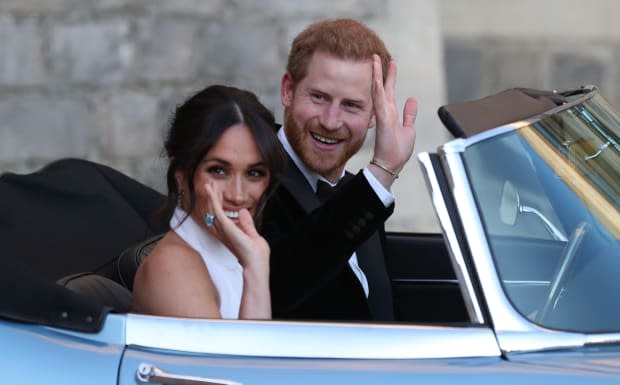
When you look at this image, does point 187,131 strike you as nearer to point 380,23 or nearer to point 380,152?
point 380,152

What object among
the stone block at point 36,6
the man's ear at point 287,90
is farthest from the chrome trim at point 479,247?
the stone block at point 36,6

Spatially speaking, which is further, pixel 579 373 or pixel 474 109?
pixel 474 109

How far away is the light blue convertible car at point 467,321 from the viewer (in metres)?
2.62

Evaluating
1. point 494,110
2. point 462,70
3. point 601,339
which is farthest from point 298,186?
point 462,70

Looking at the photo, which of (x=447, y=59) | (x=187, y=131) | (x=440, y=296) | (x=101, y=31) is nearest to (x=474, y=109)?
(x=187, y=131)

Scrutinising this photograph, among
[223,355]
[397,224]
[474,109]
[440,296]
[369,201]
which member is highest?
[474,109]

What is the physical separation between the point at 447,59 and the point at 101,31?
79.6 inches

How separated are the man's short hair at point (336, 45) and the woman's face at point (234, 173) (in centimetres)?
57

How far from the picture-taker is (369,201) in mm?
2977

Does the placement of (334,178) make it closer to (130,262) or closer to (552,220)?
(130,262)

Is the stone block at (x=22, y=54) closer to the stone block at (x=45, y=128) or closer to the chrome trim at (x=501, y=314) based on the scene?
the stone block at (x=45, y=128)

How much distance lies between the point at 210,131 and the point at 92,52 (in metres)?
3.82

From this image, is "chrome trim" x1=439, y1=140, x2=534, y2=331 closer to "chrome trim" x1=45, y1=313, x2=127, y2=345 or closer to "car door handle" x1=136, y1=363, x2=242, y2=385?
"car door handle" x1=136, y1=363, x2=242, y2=385

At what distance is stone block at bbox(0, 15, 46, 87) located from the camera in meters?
6.72
